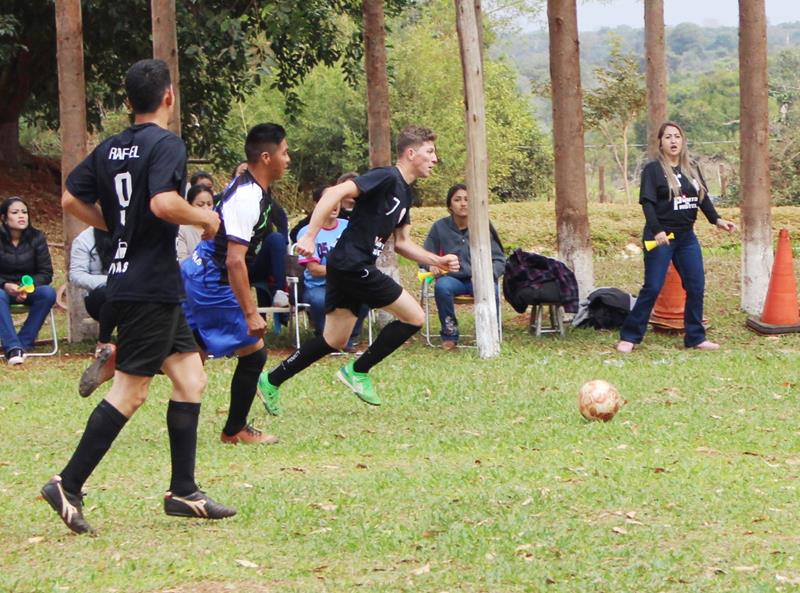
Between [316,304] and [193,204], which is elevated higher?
[193,204]

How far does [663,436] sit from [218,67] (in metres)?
15.2

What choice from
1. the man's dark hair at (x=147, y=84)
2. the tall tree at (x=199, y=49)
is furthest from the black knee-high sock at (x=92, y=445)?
the tall tree at (x=199, y=49)

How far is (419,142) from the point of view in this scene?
31.1ft

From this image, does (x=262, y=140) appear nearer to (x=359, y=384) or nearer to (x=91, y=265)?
(x=359, y=384)

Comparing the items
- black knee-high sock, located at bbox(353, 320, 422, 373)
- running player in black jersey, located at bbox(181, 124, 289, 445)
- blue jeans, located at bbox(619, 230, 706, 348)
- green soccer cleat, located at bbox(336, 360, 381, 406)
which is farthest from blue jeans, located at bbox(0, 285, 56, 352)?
blue jeans, located at bbox(619, 230, 706, 348)

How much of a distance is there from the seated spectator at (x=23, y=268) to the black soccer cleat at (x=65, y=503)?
803 cm

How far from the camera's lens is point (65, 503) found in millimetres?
6172

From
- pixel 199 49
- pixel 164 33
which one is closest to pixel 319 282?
pixel 164 33

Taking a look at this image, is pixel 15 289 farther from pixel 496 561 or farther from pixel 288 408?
pixel 496 561

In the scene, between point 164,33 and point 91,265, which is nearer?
point 91,265

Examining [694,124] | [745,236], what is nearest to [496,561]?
[745,236]

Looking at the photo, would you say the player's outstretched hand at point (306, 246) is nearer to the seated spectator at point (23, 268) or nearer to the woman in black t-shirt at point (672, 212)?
the woman in black t-shirt at point (672, 212)

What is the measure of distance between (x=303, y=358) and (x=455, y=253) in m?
4.83

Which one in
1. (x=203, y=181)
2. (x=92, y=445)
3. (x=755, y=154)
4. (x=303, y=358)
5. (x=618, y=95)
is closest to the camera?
(x=92, y=445)
